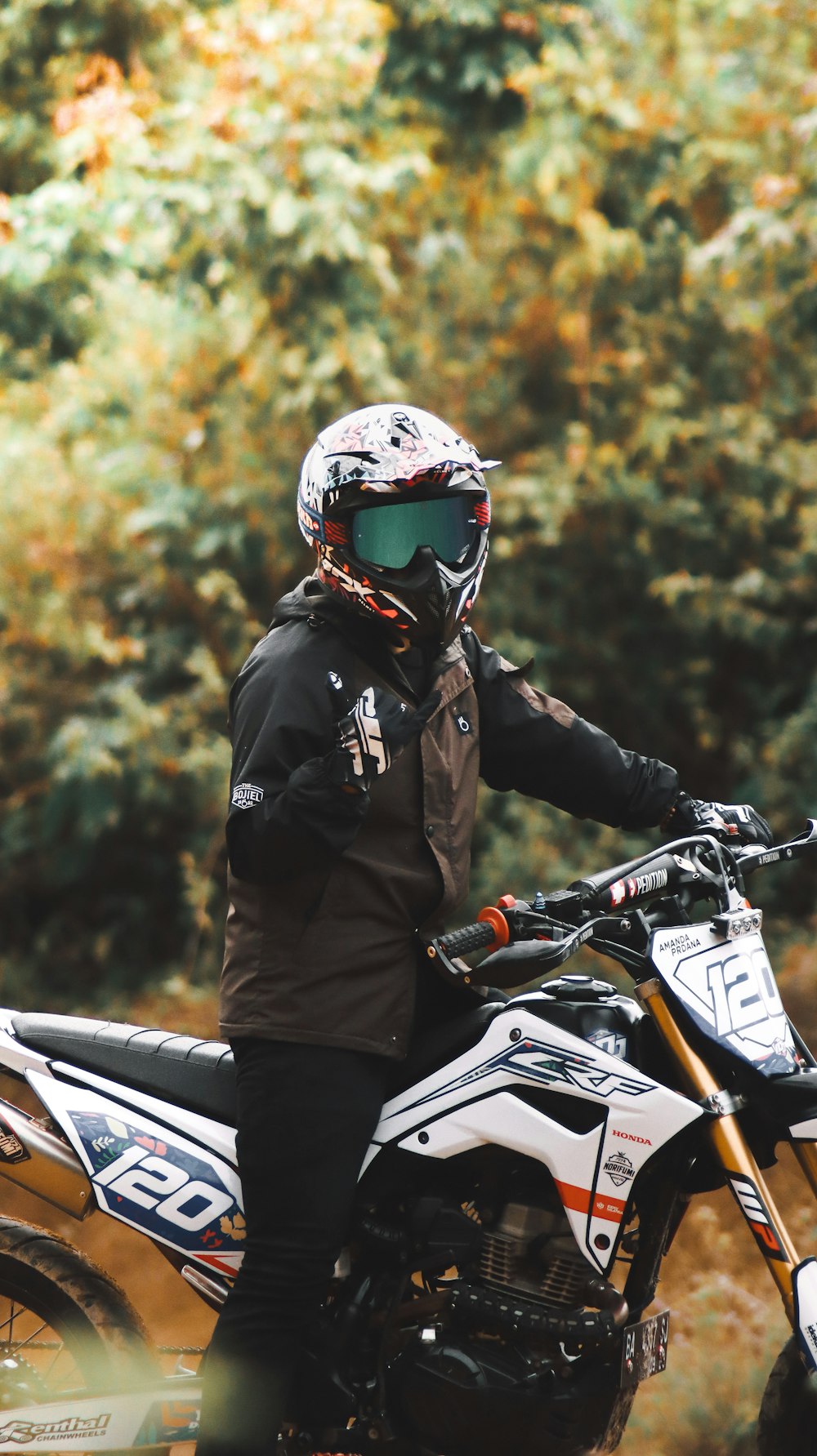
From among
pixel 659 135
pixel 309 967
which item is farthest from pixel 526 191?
pixel 309 967

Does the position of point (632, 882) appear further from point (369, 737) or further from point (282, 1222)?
point (282, 1222)

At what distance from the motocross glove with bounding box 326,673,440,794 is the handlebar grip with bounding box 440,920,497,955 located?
11.9 inches

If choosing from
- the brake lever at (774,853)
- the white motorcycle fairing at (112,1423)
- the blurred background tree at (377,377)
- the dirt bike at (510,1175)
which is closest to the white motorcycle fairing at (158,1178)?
the dirt bike at (510,1175)

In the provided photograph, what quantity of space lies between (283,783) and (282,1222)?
2.71ft

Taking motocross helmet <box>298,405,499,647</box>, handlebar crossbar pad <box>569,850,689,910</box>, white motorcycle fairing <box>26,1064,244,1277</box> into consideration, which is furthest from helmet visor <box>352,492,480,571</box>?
white motorcycle fairing <box>26,1064,244,1277</box>

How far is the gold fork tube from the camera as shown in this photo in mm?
2369

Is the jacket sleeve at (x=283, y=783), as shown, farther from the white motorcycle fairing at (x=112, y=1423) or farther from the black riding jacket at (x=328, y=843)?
the white motorcycle fairing at (x=112, y=1423)

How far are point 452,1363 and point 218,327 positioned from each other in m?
6.57

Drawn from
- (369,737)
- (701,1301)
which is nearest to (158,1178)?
(369,737)

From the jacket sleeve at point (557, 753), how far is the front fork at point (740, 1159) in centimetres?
65

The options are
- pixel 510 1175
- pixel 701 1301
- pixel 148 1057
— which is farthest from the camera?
pixel 701 1301

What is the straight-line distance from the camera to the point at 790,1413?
8.42 ft

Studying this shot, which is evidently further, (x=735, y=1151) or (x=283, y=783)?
(x=283, y=783)

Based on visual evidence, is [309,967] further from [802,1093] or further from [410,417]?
[410,417]
